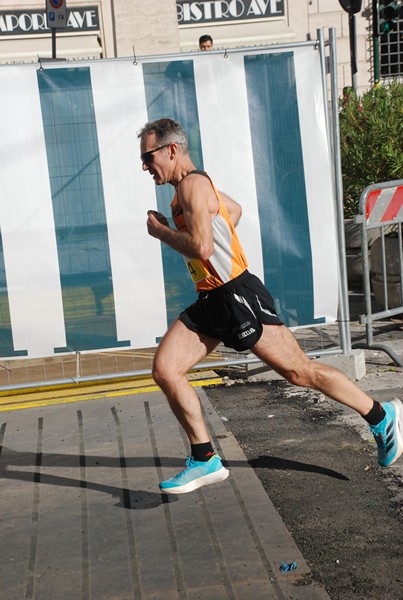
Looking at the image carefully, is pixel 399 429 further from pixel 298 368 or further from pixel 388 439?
pixel 298 368

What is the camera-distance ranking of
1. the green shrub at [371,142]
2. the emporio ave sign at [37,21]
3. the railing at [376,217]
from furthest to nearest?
1. the emporio ave sign at [37,21]
2. the green shrub at [371,142]
3. the railing at [376,217]

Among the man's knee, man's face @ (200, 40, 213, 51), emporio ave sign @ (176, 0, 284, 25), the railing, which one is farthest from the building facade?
the man's knee

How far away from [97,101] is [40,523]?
3.06m

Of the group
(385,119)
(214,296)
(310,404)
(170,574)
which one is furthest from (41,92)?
(385,119)

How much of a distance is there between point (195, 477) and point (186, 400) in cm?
39

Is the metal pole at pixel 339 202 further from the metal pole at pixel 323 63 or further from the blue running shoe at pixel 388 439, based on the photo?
the blue running shoe at pixel 388 439

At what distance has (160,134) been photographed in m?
4.52

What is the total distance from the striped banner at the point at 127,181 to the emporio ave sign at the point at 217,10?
56.3 ft

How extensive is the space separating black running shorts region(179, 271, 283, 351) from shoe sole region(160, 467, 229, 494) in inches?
25.0

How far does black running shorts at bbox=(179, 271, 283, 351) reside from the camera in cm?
455

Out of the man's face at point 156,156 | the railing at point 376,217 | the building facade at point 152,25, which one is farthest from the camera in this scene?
the building facade at point 152,25

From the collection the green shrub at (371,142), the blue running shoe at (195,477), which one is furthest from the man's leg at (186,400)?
the green shrub at (371,142)

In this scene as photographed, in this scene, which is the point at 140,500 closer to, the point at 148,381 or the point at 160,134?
the point at 160,134

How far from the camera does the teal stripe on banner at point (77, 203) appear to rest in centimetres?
624
